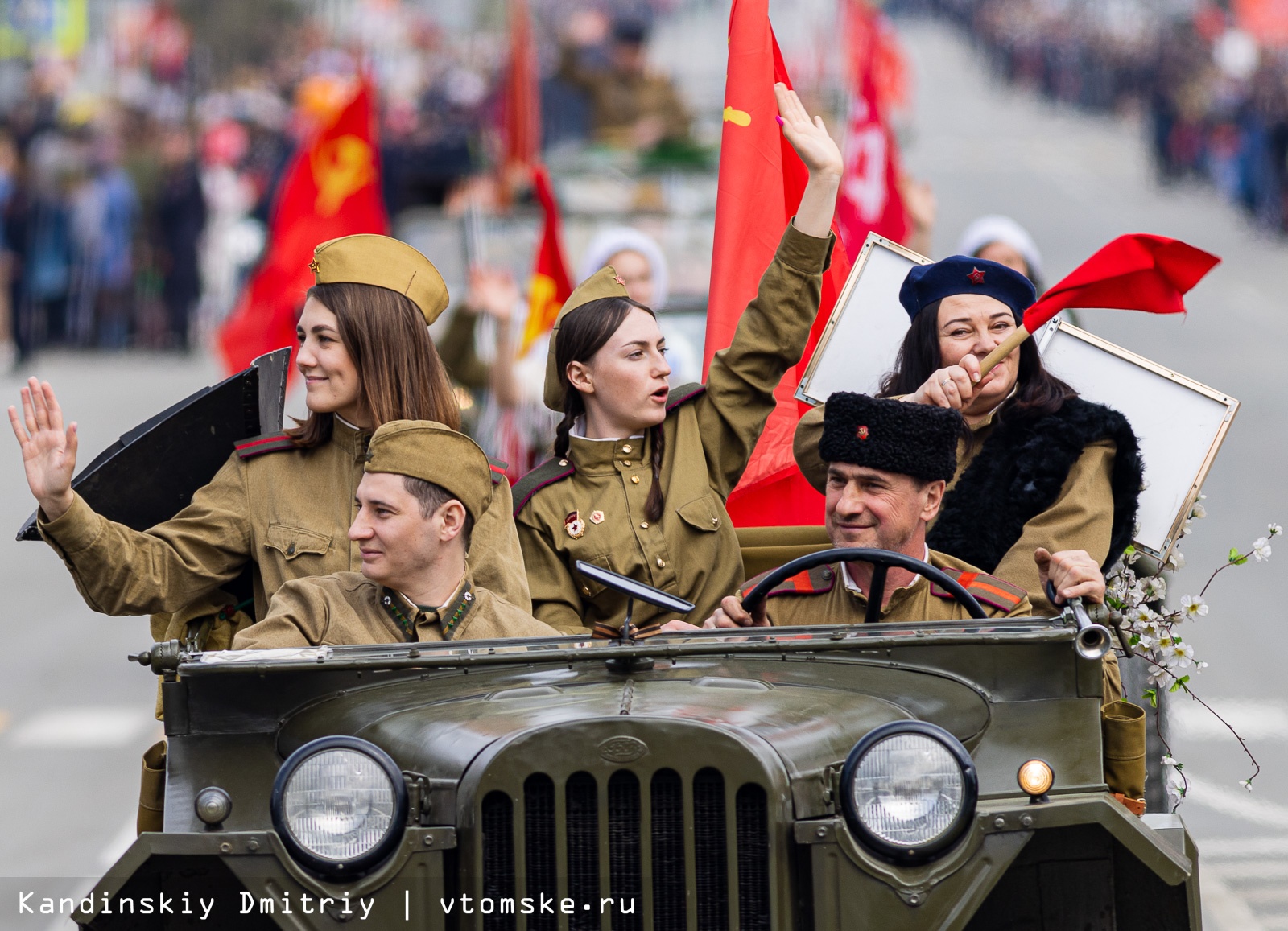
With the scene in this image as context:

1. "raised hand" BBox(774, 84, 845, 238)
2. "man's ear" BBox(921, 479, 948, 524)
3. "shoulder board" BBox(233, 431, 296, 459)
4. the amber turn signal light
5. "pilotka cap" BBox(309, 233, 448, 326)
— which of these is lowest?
the amber turn signal light

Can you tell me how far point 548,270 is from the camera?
34.4 ft

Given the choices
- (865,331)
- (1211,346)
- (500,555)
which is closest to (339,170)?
(865,331)

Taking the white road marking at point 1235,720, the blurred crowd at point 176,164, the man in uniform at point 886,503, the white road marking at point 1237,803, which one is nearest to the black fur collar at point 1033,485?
the man in uniform at point 886,503

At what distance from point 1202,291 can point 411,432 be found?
23823 millimetres

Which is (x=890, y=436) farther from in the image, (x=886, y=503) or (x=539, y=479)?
(x=539, y=479)

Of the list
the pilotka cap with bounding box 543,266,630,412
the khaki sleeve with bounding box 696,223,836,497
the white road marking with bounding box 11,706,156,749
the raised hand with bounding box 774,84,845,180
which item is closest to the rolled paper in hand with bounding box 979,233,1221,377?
the khaki sleeve with bounding box 696,223,836,497

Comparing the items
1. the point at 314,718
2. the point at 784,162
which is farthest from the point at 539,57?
the point at 314,718

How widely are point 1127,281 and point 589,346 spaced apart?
4.76 ft

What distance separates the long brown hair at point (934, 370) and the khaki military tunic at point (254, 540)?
1.23 meters

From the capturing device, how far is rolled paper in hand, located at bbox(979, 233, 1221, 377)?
529 centimetres

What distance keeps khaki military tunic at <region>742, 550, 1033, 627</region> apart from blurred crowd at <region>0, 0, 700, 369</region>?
11.0 m

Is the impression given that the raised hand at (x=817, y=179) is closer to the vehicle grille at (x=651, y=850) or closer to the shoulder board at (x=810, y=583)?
the shoulder board at (x=810, y=583)

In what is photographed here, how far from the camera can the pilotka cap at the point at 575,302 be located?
18.0 ft

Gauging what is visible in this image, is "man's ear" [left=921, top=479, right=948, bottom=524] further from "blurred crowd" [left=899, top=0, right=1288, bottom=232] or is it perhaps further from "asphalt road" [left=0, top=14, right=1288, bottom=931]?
"blurred crowd" [left=899, top=0, right=1288, bottom=232]
